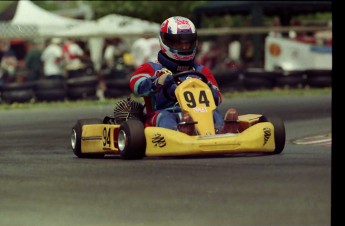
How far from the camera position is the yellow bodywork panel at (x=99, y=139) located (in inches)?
397

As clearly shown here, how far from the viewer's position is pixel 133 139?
939 centimetres

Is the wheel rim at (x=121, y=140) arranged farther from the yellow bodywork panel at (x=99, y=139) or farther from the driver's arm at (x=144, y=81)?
the driver's arm at (x=144, y=81)

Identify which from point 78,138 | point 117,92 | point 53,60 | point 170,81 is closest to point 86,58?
point 53,60

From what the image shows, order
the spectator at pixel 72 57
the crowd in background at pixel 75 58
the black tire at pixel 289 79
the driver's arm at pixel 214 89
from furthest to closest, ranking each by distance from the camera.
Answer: the black tire at pixel 289 79, the spectator at pixel 72 57, the crowd in background at pixel 75 58, the driver's arm at pixel 214 89

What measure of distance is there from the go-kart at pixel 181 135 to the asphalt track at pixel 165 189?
116mm

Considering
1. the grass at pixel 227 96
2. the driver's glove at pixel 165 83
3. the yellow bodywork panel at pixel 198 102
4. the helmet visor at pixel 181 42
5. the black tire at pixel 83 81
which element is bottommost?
the grass at pixel 227 96

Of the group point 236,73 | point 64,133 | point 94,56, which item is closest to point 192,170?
point 64,133

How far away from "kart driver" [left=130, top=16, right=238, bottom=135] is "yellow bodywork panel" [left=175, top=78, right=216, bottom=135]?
80mm

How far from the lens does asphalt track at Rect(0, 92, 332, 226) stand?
644cm

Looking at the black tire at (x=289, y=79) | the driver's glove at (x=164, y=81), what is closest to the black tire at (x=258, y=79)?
the black tire at (x=289, y=79)

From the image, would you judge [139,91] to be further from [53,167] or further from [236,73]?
[236,73]

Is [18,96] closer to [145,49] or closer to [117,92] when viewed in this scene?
[117,92]

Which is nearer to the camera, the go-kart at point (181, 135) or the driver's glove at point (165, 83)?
the go-kart at point (181, 135)

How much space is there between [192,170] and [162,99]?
5.32 ft
